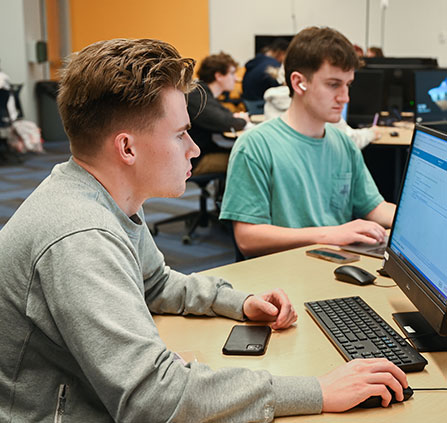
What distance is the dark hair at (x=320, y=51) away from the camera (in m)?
2.21

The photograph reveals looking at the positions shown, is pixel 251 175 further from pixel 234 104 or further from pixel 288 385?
pixel 234 104

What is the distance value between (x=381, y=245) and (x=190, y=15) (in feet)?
25.3

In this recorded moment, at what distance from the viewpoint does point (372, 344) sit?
1.25 meters

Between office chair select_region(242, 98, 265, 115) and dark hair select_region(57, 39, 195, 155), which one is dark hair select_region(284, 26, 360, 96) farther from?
office chair select_region(242, 98, 265, 115)

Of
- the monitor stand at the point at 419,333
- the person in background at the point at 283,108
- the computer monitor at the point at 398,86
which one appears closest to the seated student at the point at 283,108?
the person in background at the point at 283,108

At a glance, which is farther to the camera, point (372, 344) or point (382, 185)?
point (382, 185)

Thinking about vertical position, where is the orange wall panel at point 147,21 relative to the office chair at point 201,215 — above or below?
above

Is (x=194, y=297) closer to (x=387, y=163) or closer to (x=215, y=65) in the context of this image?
(x=387, y=163)

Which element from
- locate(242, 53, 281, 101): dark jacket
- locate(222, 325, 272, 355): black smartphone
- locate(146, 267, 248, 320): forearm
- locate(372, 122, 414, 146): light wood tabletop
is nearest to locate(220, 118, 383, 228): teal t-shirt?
locate(146, 267, 248, 320): forearm

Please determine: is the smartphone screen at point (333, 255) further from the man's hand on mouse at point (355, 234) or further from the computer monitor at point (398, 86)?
the computer monitor at point (398, 86)

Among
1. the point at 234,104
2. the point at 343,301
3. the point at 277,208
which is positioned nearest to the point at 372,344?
the point at 343,301

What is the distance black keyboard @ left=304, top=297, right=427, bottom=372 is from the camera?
1.20 meters

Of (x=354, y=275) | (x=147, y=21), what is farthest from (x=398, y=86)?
(x=147, y=21)

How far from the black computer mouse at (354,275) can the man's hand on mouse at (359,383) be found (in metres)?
0.55
